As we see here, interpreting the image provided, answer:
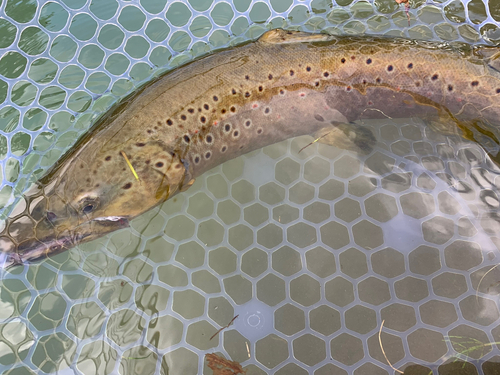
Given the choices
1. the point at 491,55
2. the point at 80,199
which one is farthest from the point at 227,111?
the point at 491,55

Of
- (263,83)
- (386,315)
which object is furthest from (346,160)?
(386,315)

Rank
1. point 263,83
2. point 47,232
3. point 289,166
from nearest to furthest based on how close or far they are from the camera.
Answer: point 47,232 < point 263,83 < point 289,166

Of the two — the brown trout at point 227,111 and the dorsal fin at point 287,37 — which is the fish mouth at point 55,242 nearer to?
the brown trout at point 227,111

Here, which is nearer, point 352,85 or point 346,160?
point 352,85

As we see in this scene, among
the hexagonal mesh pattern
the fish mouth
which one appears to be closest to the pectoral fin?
the hexagonal mesh pattern

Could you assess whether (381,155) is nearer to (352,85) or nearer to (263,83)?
(352,85)
